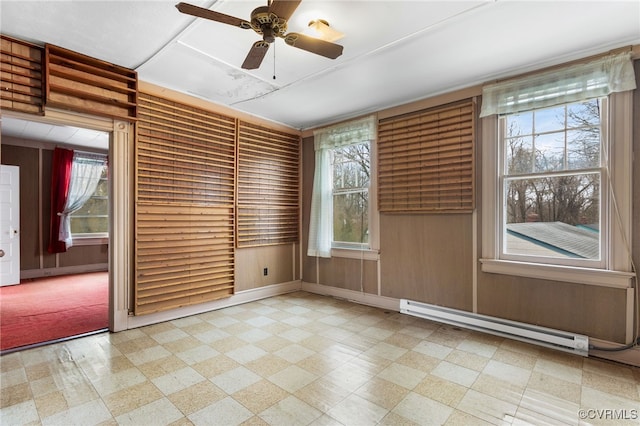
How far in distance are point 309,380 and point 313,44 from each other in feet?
7.71

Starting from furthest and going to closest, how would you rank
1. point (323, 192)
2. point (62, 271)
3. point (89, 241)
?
point (89, 241)
point (62, 271)
point (323, 192)

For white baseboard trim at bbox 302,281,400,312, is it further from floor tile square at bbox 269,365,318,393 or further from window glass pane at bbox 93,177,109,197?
window glass pane at bbox 93,177,109,197

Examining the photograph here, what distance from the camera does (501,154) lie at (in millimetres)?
3176

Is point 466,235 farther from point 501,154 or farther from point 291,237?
point 291,237

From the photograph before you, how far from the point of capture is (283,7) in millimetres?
1675

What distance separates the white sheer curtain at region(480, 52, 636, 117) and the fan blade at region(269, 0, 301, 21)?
2.37 m

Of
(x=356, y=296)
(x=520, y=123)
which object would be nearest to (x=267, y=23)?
(x=520, y=123)

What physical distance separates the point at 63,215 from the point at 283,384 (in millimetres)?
6225

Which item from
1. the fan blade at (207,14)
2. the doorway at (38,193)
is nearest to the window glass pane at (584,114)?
the fan blade at (207,14)

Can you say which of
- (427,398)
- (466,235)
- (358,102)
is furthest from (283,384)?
(358,102)

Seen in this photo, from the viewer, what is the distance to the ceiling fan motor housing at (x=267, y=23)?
172 cm

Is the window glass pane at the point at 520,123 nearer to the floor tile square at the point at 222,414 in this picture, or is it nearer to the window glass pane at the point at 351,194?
the window glass pane at the point at 351,194

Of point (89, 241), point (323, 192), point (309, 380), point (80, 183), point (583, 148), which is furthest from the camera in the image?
point (89, 241)

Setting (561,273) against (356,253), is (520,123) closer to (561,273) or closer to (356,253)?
(561,273)
